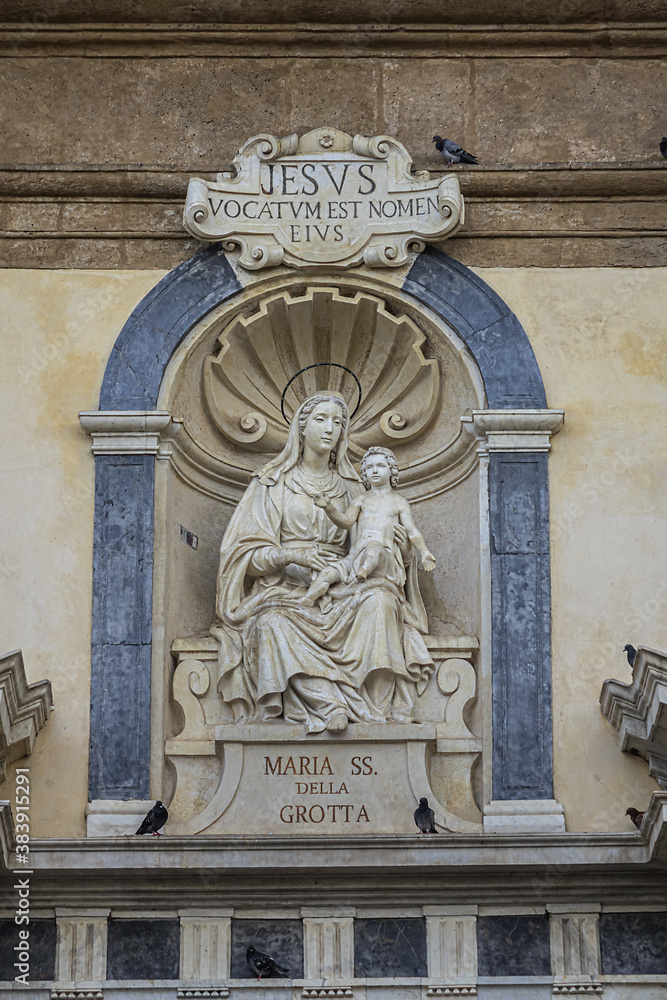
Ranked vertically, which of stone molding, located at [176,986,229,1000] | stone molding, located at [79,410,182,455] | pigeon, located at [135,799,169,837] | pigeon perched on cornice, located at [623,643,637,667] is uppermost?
stone molding, located at [79,410,182,455]

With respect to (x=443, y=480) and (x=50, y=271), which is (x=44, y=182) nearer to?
(x=50, y=271)

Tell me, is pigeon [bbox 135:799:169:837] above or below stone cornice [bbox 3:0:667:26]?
below

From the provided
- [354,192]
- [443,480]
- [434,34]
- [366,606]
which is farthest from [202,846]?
[434,34]

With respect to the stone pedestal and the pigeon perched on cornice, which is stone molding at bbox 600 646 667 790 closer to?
the pigeon perched on cornice

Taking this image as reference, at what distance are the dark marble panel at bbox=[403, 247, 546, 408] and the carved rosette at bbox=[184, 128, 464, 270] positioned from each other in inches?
6.3

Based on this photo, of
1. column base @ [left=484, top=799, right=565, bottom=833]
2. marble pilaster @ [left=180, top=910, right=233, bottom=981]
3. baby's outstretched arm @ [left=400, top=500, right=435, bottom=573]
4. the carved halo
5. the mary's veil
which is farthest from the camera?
the carved halo

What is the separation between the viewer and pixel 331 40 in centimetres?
1356

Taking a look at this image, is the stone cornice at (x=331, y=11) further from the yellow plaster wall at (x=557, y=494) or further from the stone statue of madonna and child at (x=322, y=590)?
the stone statue of madonna and child at (x=322, y=590)

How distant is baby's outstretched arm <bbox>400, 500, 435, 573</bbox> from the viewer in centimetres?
1223

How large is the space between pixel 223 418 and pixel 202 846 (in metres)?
2.86

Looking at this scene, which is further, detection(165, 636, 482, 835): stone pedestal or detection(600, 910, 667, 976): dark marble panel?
detection(165, 636, 482, 835): stone pedestal

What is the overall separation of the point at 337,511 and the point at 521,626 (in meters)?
1.24

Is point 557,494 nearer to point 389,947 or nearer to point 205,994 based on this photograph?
point 389,947

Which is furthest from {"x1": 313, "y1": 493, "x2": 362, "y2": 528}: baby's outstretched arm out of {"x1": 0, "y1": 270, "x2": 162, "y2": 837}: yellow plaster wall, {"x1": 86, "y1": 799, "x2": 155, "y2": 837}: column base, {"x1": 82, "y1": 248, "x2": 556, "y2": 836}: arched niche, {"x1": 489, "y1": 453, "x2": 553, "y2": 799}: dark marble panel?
{"x1": 86, "y1": 799, "x2": 155, "y2": 837}: column base
